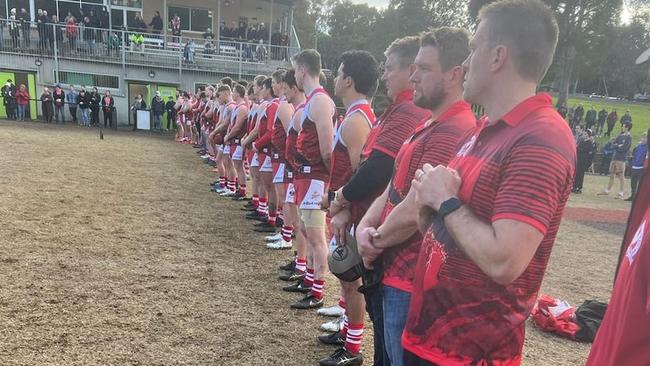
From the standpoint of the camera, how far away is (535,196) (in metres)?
1.46

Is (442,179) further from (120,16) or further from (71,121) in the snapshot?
(120,16)

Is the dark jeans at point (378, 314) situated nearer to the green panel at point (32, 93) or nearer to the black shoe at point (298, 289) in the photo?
the black shoe at point (298, 289)

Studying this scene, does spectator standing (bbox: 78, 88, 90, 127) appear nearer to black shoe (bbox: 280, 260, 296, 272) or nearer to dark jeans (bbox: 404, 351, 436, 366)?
black shoe (bbox: 280, 260, 296, 272)

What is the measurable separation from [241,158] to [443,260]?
8.04 meters

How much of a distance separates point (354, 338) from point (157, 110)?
22.5 m

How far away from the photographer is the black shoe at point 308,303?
186 inches

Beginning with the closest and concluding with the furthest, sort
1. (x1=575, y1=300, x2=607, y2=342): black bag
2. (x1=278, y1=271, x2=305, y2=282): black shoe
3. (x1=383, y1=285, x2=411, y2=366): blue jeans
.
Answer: (x1=383, y1=285, x2=411, y2=366): blue jeans
(x1=575, y1=300, x2=607, y2=342): black bag
(x1=278, y1=271, x2=305, y2=282): black shoe

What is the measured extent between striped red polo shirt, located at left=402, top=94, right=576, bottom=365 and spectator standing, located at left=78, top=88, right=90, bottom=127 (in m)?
25.5

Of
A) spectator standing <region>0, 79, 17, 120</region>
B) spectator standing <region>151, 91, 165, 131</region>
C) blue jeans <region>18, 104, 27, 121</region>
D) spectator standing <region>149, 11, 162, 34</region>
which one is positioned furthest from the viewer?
spectator standing <region>149, 11, 162, 34</region>

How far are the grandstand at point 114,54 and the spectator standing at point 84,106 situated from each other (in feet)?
5.82

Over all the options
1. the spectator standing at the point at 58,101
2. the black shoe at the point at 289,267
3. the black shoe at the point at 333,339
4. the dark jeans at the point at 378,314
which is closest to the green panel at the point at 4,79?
the spectator standing at the point at 58,101

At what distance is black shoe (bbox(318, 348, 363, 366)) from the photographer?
12.0 feet

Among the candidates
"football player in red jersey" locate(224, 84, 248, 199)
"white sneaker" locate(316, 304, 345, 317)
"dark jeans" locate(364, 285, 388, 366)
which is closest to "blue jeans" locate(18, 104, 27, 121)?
"football player in red jersey" locate(224, 84, 248, 199)

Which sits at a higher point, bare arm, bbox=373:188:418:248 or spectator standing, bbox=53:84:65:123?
bare arm, bbox=373:188:418:248
